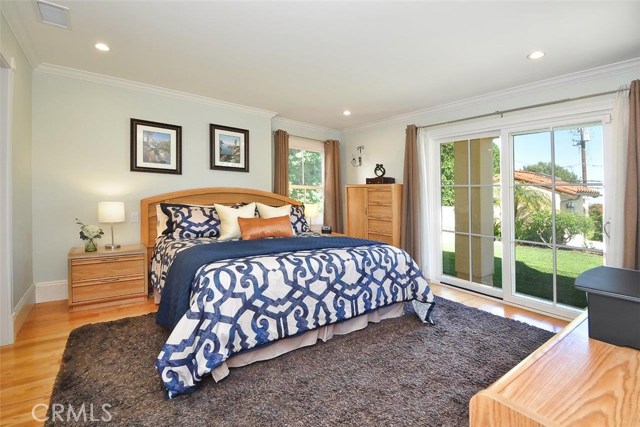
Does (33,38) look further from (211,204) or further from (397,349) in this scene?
(397,349)

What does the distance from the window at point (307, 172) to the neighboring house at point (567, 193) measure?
292 cm

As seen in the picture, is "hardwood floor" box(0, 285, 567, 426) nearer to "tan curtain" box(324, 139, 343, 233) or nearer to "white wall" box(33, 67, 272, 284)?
"white wall" box(33, 67, 272, 284)

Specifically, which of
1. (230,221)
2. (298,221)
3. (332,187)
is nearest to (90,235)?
(230,221)

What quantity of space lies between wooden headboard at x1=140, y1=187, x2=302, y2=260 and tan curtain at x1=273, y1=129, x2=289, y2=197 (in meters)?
0.22

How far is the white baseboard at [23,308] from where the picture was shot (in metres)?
2.49

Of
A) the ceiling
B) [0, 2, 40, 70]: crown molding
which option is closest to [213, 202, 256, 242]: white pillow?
the ceiling

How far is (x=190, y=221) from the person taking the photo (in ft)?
11.3

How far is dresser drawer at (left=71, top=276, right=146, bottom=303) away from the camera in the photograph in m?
2.96

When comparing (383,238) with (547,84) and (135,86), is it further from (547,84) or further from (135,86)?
(135,86)

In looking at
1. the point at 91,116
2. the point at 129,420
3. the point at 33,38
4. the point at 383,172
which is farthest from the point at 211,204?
the point at 129,420

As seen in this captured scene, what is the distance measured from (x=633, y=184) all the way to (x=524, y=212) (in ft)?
3.15

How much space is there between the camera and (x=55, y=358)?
2137mm

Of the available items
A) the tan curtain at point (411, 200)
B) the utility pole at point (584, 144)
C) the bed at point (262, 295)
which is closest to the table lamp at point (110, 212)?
the bed at point (262, 295)

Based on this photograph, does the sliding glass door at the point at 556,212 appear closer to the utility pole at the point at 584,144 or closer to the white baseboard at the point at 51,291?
the utility pole at the point at 584,144
